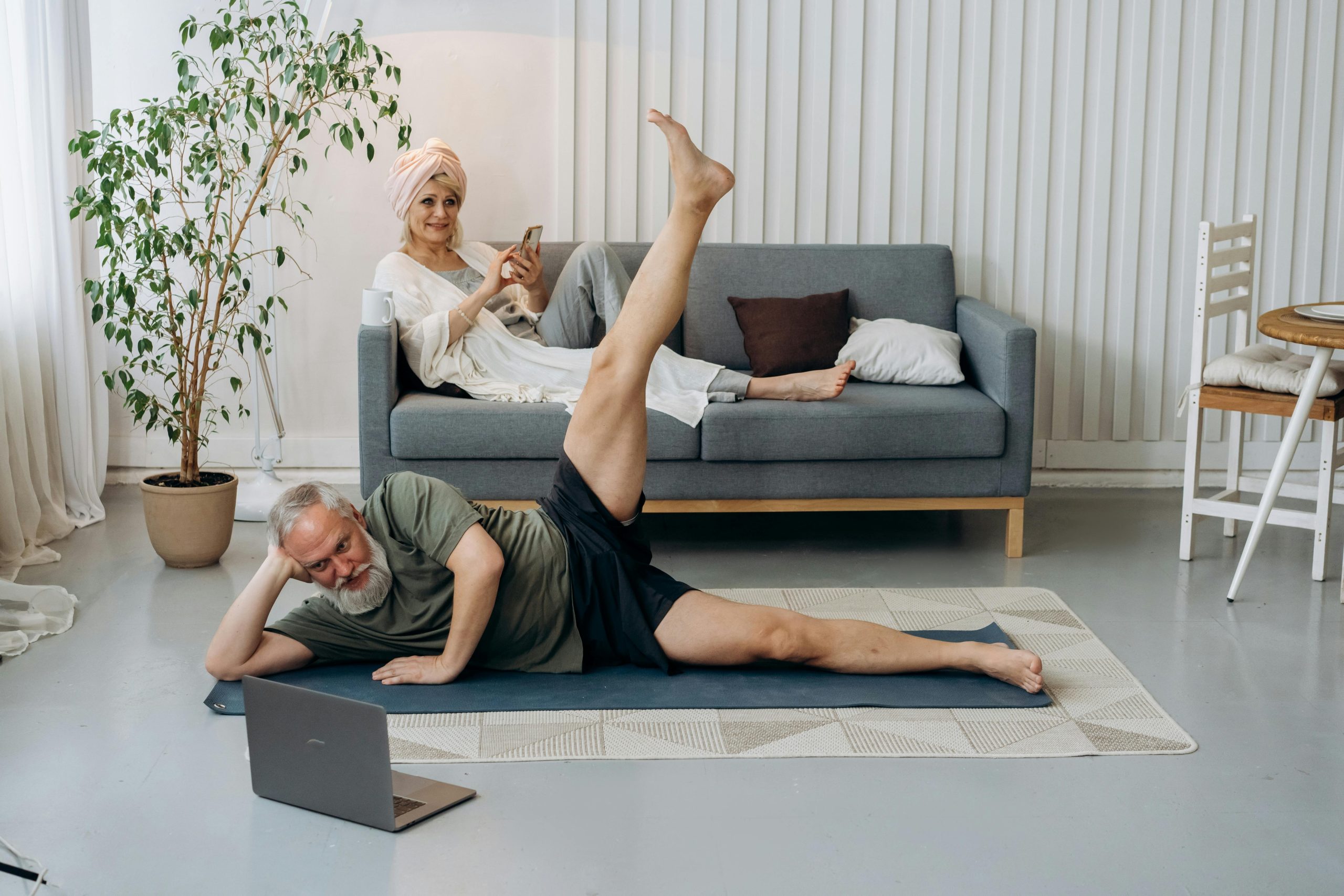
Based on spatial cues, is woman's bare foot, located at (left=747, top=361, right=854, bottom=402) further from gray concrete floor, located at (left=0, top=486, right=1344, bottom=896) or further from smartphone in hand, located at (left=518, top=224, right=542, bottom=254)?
gray concrete floor, located at (left=0, top=486, right=1344, bottom=896)

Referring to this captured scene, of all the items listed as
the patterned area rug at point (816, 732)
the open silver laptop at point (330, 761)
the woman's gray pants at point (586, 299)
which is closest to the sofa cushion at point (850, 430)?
the woman's gray pants at point (586, 299)

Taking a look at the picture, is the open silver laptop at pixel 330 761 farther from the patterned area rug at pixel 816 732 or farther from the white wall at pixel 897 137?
the white wall at pixel 897 137

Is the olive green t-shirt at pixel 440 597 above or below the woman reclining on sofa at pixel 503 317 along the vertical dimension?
below

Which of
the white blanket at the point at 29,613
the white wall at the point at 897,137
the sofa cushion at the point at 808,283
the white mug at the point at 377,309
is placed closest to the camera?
the white blanket at the point at 29,613

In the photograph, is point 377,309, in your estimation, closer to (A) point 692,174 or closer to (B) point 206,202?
(B) point 206,202

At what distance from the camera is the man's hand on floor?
8.58ft

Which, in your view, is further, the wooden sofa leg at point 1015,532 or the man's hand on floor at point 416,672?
the wooden sofa leg at point 1015,532

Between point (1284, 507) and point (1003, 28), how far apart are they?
193cm

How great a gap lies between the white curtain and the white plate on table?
360 centimetres

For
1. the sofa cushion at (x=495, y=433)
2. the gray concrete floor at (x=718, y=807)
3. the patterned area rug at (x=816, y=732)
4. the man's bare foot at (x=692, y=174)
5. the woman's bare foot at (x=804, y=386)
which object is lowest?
the gray concrete floor at (x=718, y=807)

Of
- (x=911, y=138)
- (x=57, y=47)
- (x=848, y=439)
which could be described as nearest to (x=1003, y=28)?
(x=911, y=138)

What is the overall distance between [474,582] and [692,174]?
3.17 feet

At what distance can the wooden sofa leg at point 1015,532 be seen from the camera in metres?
3.71

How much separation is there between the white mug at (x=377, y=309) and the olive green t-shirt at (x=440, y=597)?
114cm
